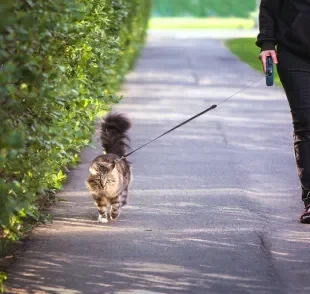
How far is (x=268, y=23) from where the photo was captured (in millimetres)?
8352

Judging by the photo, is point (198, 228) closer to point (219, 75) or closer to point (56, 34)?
point (56, 34)

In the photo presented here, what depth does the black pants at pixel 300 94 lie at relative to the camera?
26.9 feet

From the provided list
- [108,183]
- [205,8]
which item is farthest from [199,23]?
[108,183]

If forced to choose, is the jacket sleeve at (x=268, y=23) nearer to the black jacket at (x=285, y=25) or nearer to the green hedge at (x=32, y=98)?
the black jacket at (x=285, y=25)

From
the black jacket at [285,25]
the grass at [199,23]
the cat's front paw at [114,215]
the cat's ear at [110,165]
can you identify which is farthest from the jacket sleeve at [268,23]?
the grass at [199,23]

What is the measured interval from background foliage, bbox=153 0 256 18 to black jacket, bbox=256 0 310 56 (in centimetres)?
5332

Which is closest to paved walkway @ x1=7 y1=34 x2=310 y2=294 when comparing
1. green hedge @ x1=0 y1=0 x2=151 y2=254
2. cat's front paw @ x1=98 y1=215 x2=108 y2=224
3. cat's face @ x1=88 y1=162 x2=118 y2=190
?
cat's front paw @ x1=98 y1=215 x2=108 y2=224

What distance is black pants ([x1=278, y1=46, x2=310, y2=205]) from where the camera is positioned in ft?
26.9

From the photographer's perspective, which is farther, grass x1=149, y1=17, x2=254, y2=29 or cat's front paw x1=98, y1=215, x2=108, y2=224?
grass x1=149, y1=17, x2=254, y2=29

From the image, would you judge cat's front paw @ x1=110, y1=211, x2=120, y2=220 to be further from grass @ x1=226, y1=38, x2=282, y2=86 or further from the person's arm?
grass @ x1=226, y1=38, x2=282, y2=86

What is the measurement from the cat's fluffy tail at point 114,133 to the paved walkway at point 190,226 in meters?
0.46

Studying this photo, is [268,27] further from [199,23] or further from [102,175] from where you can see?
[199,23]

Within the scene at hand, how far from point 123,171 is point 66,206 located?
566 mm

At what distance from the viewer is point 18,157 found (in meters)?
6.43
